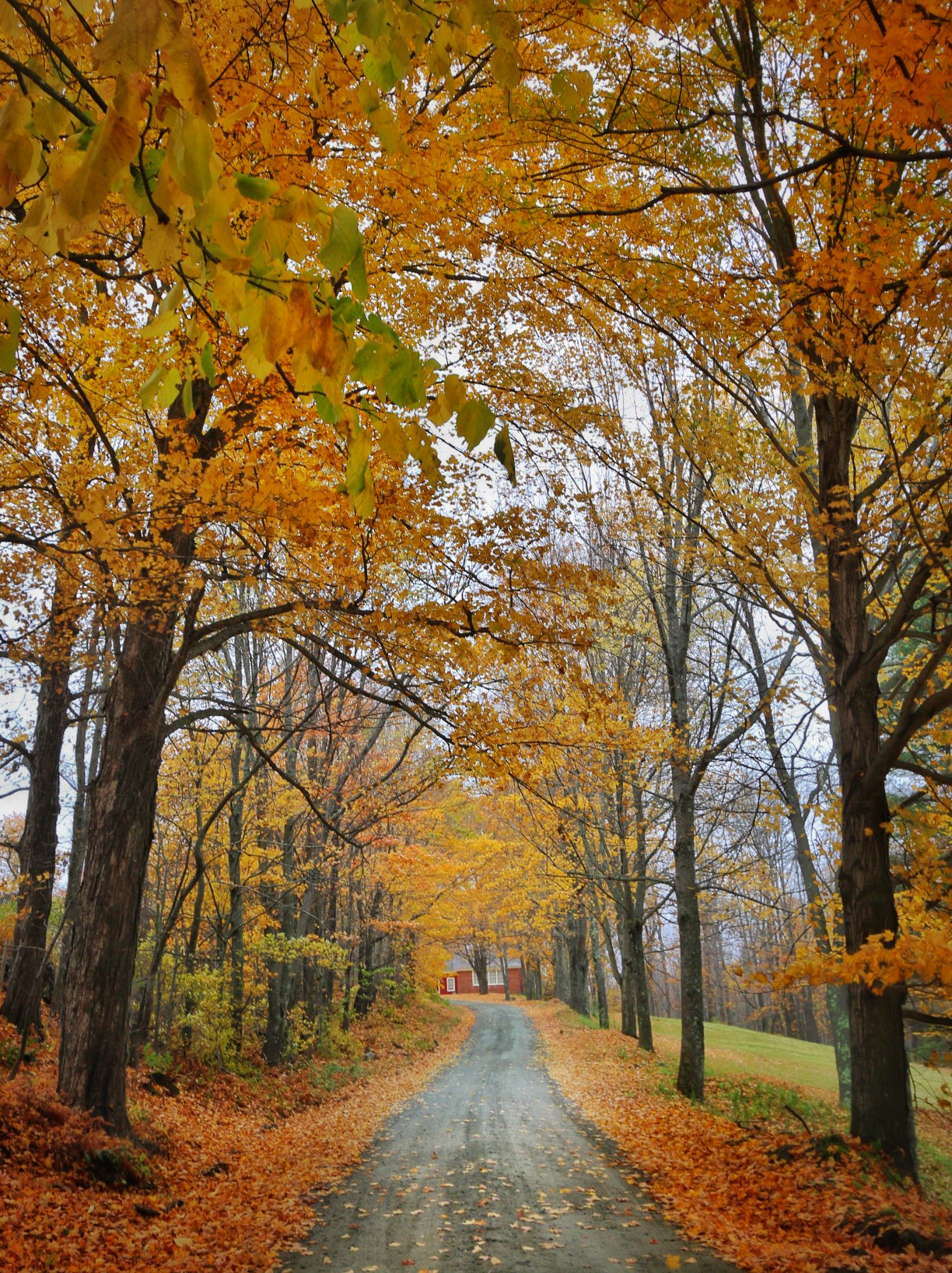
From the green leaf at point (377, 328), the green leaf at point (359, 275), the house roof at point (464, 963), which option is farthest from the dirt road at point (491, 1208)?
the house roof at point (464, 963)

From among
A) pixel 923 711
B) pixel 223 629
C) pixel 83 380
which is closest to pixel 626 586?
pixel 223 629

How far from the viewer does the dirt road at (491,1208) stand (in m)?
5.12

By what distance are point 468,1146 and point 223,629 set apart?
6231 millimetres

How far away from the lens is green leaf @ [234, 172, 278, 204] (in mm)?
1429

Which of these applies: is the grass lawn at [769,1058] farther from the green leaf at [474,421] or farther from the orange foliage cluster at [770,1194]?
the green leaf at [474,421]

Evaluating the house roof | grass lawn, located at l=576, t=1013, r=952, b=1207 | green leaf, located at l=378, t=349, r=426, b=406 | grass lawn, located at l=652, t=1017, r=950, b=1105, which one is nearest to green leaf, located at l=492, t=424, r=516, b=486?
green leaf, located at l=378, t=349, r=426, b=406

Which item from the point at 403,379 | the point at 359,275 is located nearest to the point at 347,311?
the point at 359,275

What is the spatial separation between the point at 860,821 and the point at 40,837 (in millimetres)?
10766

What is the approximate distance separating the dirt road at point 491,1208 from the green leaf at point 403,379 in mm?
5393

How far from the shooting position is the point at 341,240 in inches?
60.9

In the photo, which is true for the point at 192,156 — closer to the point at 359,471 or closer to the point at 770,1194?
the point at 359,471

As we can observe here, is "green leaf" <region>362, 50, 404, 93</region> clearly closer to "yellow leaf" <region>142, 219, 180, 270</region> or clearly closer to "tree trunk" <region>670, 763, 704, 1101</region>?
"yellow leaf" <region>142, 219, 180, 270</region>

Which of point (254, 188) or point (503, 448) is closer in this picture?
point (254, 188)

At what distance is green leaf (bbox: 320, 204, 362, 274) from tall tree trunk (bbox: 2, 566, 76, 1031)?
9.21 m
